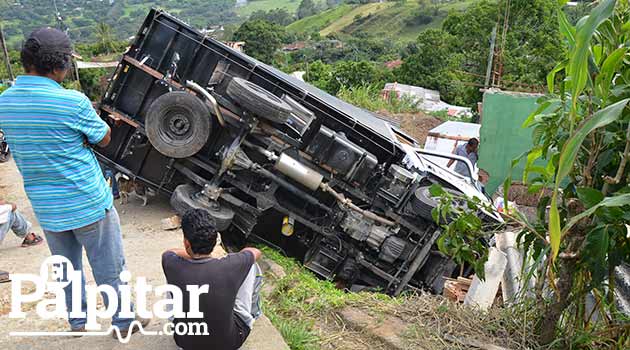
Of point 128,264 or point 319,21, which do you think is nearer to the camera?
point 128,264

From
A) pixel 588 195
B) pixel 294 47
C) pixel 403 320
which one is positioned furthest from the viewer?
pixel 294 47

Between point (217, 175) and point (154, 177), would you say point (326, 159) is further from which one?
point (154, 177)

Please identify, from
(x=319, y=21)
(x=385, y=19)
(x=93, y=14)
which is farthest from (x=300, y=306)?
(x=93, y=14)

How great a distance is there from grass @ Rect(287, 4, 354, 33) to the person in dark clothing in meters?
89.1

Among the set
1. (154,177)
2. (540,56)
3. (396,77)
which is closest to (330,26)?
(396,77)

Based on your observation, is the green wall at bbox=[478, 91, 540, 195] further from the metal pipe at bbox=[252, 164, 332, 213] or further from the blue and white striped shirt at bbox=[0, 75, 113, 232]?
the blue and white striped shirt at bbox=[0, 75, 113, 232]

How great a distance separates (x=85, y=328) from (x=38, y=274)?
1.35 metres

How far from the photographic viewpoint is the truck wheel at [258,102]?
17.2 ft

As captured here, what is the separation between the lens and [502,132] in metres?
11.2

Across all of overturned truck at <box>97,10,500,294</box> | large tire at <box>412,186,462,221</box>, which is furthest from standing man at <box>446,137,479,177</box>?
large tire at <box>412,186,462,221</box>

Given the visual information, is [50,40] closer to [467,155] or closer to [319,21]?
[467,155]

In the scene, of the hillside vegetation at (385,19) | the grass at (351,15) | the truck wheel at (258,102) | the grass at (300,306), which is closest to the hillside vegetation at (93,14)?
the hillside vegetation at (385,19)

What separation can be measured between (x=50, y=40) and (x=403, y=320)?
9.10ft

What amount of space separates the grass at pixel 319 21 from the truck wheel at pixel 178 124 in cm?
8602
